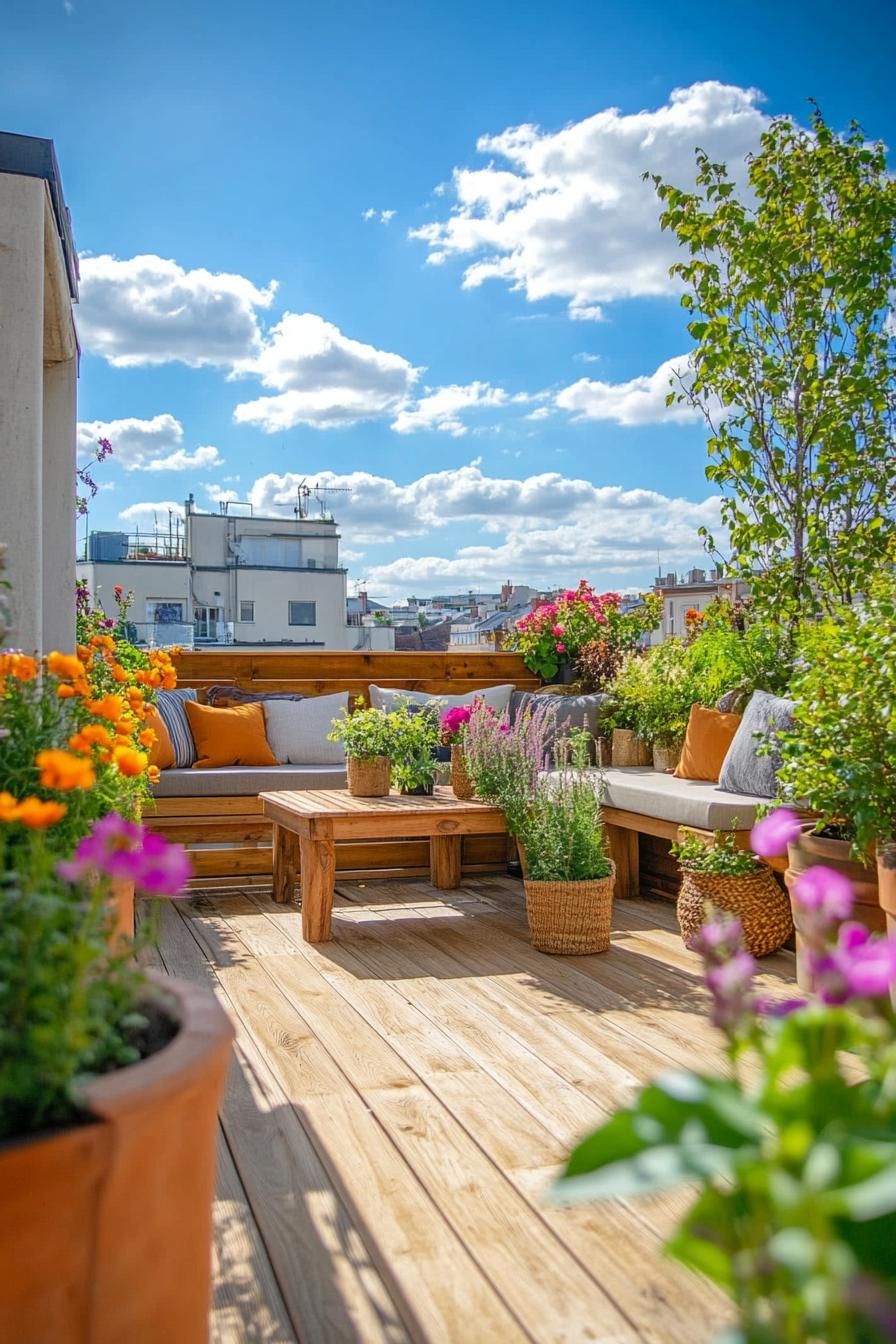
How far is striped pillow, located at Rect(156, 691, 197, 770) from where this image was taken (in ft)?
17.7

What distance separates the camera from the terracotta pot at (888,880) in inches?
114

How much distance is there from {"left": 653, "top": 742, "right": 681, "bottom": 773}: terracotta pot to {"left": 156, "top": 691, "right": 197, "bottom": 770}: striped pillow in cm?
225

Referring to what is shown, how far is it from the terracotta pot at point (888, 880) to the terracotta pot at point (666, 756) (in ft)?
7.11

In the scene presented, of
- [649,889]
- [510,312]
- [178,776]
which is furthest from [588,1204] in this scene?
[510,312]

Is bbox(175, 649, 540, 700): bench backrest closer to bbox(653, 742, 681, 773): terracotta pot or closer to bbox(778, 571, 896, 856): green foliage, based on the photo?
bbox(653, 742, 681, 773): terracotta pot

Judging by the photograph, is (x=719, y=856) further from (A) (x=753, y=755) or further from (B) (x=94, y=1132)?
(B) (x=94, y=1132)

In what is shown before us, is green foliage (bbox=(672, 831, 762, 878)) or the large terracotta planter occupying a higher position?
the large terracotta planter

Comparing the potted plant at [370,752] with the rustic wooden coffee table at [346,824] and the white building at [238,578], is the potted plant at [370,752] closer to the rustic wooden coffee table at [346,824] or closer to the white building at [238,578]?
the rustic wooden coffee table at [346,824]

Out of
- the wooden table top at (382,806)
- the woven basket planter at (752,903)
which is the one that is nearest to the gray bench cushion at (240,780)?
the wooden table top at (382,806)

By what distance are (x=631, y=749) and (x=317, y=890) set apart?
6.17ft

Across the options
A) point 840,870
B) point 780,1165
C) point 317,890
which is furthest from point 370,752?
point 780,1165

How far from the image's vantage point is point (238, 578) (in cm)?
2106

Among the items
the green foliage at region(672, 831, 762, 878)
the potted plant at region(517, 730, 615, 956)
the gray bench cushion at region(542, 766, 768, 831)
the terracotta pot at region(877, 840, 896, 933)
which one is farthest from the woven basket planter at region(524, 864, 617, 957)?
the terracotta pot at region(877, 840, 896, 933)

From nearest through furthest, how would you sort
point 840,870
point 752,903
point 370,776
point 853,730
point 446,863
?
point 853,730 < point 840,870 < point 752,903 < point 370,776 < point 446,863
